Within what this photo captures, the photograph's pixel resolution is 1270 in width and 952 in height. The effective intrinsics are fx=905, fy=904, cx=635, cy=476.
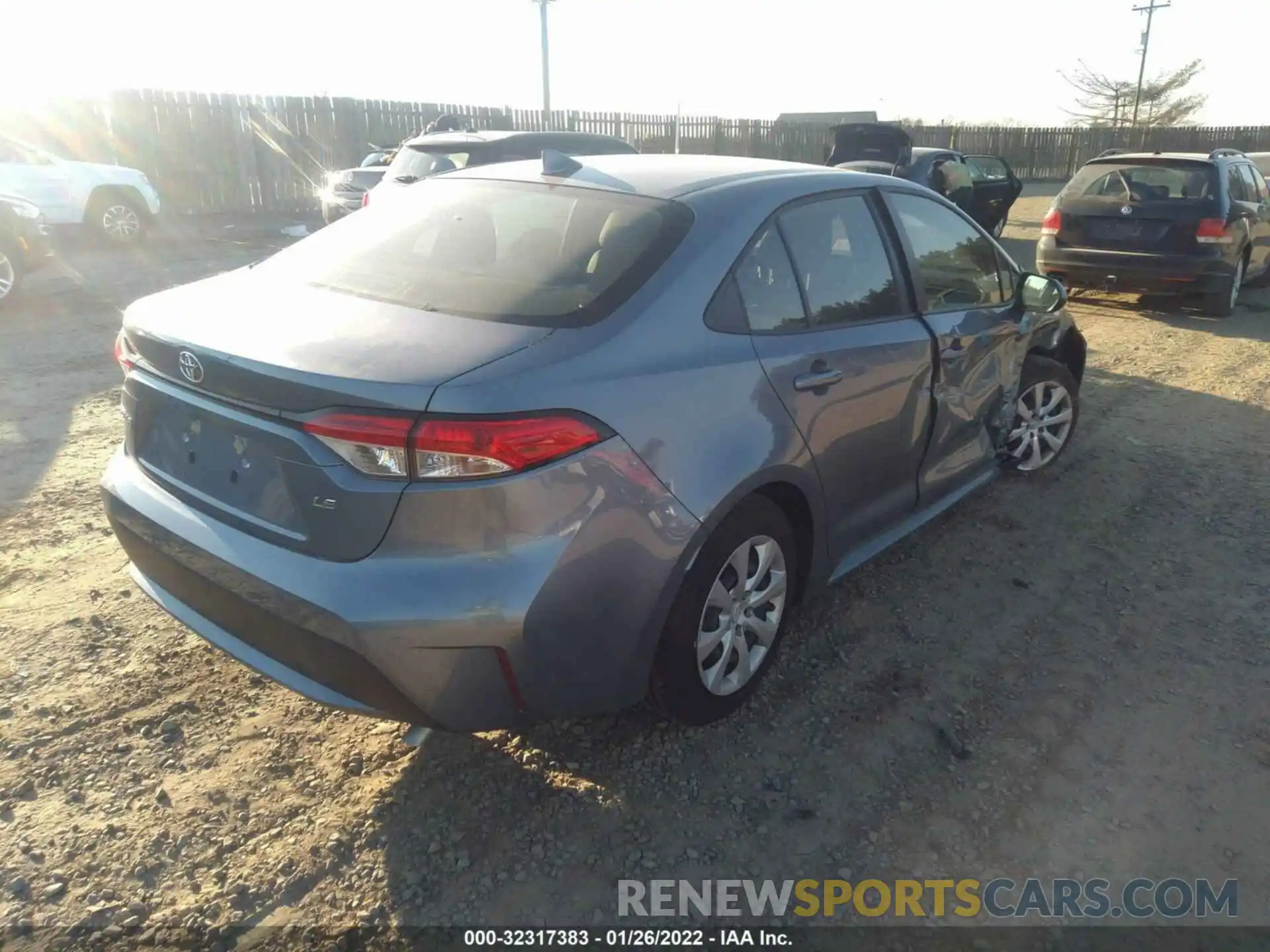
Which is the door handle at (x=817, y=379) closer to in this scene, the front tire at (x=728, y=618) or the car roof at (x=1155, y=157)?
the front tire at (x=728, y=618)

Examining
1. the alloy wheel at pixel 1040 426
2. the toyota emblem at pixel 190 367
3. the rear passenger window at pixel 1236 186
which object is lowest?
the alloy wheel at pixel 1040 426

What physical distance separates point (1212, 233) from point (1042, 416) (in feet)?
16.8

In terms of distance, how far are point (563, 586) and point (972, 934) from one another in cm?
135

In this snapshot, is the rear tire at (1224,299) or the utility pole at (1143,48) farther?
the utility pole at (1143,48)

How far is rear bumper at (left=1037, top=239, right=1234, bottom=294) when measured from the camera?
28.0 ft

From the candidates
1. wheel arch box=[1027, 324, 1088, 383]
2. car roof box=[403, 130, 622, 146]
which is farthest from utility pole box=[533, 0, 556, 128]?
wheel arch box=[1027, 324, 1088, 383]

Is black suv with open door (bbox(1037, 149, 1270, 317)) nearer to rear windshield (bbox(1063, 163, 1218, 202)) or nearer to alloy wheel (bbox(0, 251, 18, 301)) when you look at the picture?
rear windshield (bbox(1063, 163, 1218, 202))

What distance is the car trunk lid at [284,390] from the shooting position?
2090 mm

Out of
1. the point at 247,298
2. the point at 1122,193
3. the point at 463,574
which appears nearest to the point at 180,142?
the point at 1122,193

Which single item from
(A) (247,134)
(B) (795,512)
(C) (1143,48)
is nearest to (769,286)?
(B) (795,512)

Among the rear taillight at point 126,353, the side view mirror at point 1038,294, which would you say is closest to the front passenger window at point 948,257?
the side view mirror at point 1038,294

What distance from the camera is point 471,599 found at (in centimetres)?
208

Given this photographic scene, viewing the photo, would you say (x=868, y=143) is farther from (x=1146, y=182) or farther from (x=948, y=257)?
(x=948, y=257)

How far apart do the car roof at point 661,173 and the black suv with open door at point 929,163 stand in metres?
10.8
